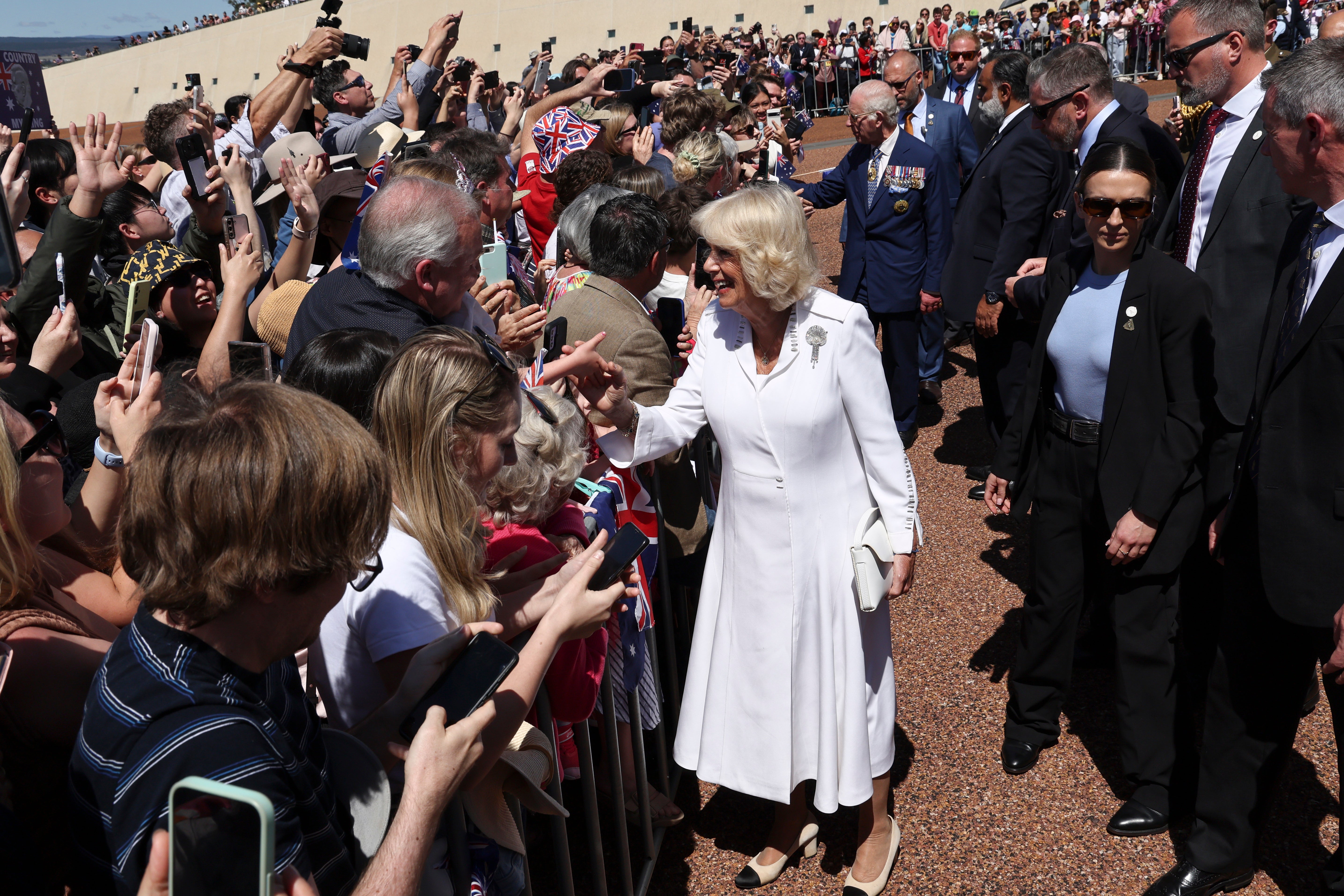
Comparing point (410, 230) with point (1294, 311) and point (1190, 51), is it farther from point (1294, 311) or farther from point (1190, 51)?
point (1190, 51)

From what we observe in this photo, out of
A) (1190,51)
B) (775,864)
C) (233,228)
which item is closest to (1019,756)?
(775,864)

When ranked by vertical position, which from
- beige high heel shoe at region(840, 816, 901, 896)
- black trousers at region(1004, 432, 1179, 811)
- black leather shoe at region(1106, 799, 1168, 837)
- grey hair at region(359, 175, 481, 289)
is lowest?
black leather shoe at region(1106, 799, 1168, 837)

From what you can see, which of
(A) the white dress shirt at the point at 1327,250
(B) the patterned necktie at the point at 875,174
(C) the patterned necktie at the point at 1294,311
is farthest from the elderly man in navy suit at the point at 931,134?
(A) the white dress shirt at the point at 1327,250

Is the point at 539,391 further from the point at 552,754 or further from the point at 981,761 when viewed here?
the point at 981,761

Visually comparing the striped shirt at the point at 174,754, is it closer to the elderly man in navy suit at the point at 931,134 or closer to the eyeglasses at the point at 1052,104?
the eyeglasses at the point at 1052,104

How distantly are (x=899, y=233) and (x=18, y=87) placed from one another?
16.5 ft

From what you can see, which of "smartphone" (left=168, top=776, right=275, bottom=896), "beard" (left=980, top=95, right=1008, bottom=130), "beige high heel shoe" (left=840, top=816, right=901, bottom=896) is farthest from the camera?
"beard" (left=980, top=95, right=1008, bottom=130)

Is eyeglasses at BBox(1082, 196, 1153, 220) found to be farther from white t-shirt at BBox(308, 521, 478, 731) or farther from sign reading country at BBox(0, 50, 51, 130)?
sign reading country at BBox(0, 50, 51, 130)

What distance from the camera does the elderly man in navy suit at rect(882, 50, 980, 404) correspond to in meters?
7.41

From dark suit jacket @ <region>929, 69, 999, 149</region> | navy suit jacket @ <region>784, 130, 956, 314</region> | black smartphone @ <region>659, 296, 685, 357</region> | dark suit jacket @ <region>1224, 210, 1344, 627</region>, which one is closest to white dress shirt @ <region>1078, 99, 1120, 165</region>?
navy suit jacket @ <region>784, 130, 956, 314</region>

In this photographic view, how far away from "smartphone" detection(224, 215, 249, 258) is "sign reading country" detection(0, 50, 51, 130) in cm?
159

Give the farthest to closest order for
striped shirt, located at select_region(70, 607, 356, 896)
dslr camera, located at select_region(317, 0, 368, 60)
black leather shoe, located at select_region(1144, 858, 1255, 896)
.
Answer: dslr camera, located at select_region(317, 0, 368, 60) → black leather shoe, located at select_region(1144, 858, 1255, 896) → striped shirt, located at select_region(70, 607, 356, 896)

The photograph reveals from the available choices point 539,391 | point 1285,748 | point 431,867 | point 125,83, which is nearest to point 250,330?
point 539,391

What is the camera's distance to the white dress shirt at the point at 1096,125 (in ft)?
16.2
